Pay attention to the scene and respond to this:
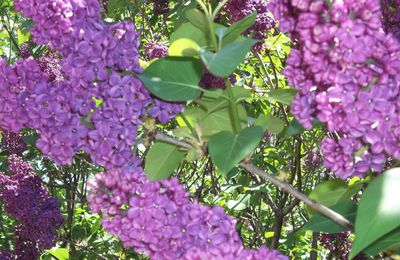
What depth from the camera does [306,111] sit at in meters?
1.11

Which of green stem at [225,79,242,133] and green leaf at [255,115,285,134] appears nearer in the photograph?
green stem at [225,79,242,133]

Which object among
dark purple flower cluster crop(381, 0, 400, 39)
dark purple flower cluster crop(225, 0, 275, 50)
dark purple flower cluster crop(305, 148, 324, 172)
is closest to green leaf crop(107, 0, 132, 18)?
dark purple flower cluster crop(225, 0, 275, 50)

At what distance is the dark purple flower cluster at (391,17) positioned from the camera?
1.33 m

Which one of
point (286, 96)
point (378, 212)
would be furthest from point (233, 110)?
point (378, 212)

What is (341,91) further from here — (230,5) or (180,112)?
(230,5)

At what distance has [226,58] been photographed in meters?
1.12

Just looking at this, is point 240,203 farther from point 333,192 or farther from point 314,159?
point 333,192

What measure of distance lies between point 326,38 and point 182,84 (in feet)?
1.27

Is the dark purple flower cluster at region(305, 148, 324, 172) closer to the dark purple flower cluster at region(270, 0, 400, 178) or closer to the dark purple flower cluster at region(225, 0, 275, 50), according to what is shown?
the dark purple flower cluster at region(225, 0, 275, 50)

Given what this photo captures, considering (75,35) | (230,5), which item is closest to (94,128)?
(75,35)

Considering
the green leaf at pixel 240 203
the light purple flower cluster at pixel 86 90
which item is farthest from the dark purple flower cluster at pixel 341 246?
the light purple flower cluster at pixel 86 90

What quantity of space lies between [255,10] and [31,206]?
4.65 ft

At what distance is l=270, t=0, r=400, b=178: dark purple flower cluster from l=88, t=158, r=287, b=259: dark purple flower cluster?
259mm

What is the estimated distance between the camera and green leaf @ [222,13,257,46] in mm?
1282
